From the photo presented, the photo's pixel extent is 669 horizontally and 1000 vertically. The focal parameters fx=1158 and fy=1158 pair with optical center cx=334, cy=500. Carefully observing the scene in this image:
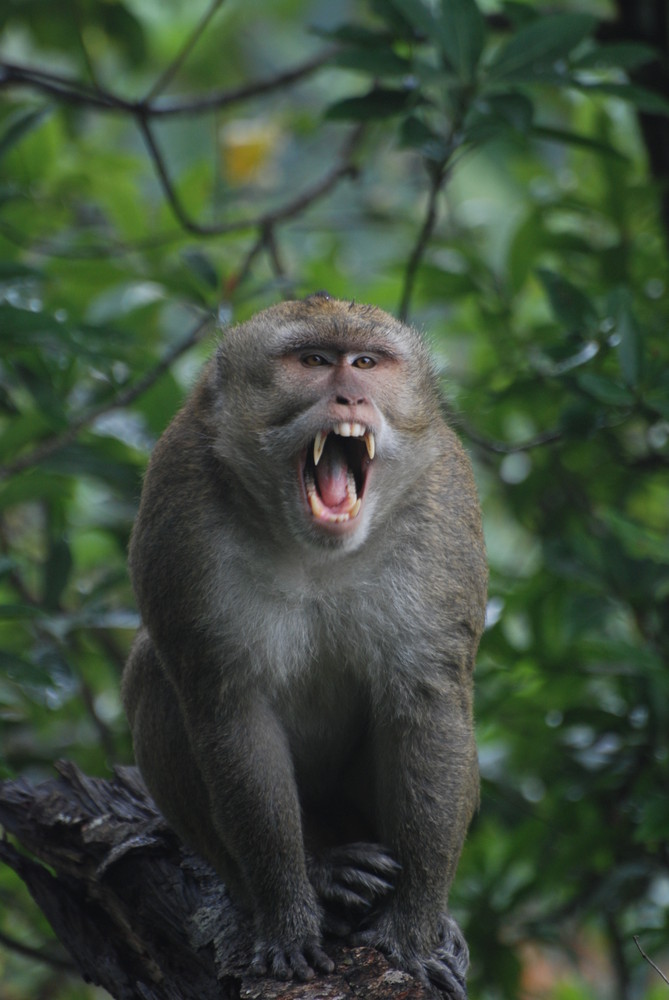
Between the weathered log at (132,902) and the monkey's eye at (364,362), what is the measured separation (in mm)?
1896

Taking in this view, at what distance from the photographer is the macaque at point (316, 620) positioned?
372 cm

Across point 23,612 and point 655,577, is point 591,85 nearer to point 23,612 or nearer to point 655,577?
point 655,577

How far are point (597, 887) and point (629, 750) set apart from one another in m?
0.72

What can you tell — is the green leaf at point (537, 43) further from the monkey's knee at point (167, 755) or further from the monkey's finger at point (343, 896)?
Result: the monkey's finger at point (343, 896)

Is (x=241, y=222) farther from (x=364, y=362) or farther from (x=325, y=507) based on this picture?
(x=325, y=507)

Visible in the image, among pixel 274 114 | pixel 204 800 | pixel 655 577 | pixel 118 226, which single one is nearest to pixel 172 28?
pixel 274 114

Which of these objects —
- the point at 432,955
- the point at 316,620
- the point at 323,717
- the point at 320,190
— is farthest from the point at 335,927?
the point at 320,190

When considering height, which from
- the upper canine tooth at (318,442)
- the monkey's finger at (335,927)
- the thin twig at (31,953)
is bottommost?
the thin twig at (31,953)

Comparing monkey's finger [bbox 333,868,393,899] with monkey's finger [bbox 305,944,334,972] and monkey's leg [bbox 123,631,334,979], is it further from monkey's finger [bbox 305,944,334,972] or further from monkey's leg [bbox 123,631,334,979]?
monkey's finger [bbox 305,944,334,972]

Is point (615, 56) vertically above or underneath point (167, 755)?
above

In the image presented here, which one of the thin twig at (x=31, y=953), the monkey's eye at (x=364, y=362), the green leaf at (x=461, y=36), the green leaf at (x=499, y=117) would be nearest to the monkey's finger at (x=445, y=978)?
the monkey's eye at (x=364, y=362)

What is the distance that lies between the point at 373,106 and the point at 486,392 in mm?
1472

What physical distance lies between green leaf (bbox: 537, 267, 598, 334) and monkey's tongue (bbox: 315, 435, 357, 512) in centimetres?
177

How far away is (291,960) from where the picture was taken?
366 cm
